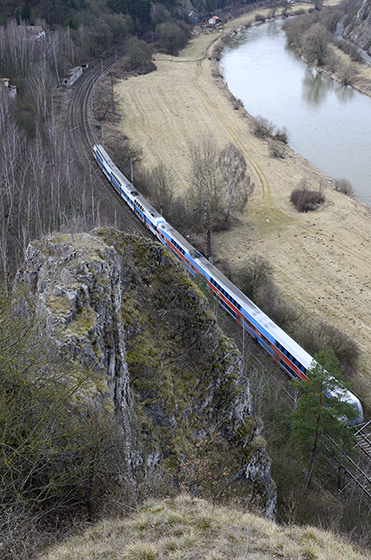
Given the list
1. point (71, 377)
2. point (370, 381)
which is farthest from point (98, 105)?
point (71, 377)

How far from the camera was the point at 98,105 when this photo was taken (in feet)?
219

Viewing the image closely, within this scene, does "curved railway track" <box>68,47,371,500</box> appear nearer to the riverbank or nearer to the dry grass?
the riverbank

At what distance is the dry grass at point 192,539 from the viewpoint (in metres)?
7.59

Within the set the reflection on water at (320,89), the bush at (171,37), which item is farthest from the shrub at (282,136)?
the bush at (171,37)

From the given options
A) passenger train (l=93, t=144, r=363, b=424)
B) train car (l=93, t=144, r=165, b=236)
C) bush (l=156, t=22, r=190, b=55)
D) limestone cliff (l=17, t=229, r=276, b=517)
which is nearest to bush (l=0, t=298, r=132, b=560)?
limestone cliff (l=17, t=229, r=276, b=517)

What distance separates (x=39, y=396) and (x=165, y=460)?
410 cm

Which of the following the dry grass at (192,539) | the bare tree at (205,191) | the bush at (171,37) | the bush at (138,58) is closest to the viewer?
the dry grass at (192,539)

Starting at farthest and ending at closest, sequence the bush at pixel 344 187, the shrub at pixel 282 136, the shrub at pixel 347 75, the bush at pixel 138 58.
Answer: the bush at pixel 138 58 < the shrub at pixel 347 75 < the shrub at pixel 282 136 < the bush at pixel 344 187

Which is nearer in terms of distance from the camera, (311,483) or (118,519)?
(118,519)

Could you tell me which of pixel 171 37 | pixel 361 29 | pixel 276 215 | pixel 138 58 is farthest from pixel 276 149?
pixel 361 29

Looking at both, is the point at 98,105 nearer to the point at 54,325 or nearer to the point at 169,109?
the point at 169,109

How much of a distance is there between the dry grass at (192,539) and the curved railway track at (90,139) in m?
28.5

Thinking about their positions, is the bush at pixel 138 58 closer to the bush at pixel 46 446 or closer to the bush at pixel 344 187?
the bush at pixel 344 187

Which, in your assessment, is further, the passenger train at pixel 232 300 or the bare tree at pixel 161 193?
the bare tree at pixel 161 193
